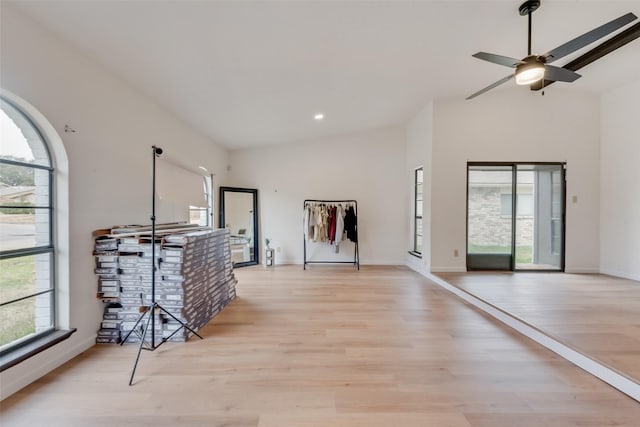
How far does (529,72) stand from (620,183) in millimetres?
3492

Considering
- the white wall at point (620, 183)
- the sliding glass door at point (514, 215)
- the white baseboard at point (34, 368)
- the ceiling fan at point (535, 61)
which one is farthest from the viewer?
the sliding glass door at point (514, 215)

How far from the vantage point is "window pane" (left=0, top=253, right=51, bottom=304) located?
1.82m

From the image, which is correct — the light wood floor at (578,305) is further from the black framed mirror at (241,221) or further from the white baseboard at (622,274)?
the black framed mirror at (241,221)

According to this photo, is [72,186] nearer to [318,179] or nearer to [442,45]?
[442,45]

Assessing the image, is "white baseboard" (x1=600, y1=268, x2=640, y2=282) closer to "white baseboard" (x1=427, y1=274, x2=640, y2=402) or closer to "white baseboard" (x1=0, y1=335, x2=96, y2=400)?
"white baseboard" (x1=427, y1=274, x2=640, y2=402)

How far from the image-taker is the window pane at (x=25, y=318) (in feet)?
5.98

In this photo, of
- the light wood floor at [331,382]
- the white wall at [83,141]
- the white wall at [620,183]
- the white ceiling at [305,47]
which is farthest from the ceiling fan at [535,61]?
the white wall at [83,141]

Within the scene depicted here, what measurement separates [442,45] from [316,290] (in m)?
3.49

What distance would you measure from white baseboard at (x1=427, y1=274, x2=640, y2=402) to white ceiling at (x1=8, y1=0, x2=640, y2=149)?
9.77 feet

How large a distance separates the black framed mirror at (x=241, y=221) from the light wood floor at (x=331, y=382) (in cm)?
278

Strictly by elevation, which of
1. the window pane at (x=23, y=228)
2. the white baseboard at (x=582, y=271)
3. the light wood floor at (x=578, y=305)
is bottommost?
the light wood floor at (x=578, y=305)

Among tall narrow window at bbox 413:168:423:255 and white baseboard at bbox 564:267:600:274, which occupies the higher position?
tall narrow window at bbox 413:168:423:255

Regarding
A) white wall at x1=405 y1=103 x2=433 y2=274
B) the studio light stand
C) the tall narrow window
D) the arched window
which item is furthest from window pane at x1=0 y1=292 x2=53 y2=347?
the tall narrow window

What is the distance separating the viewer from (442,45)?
9.37ft
